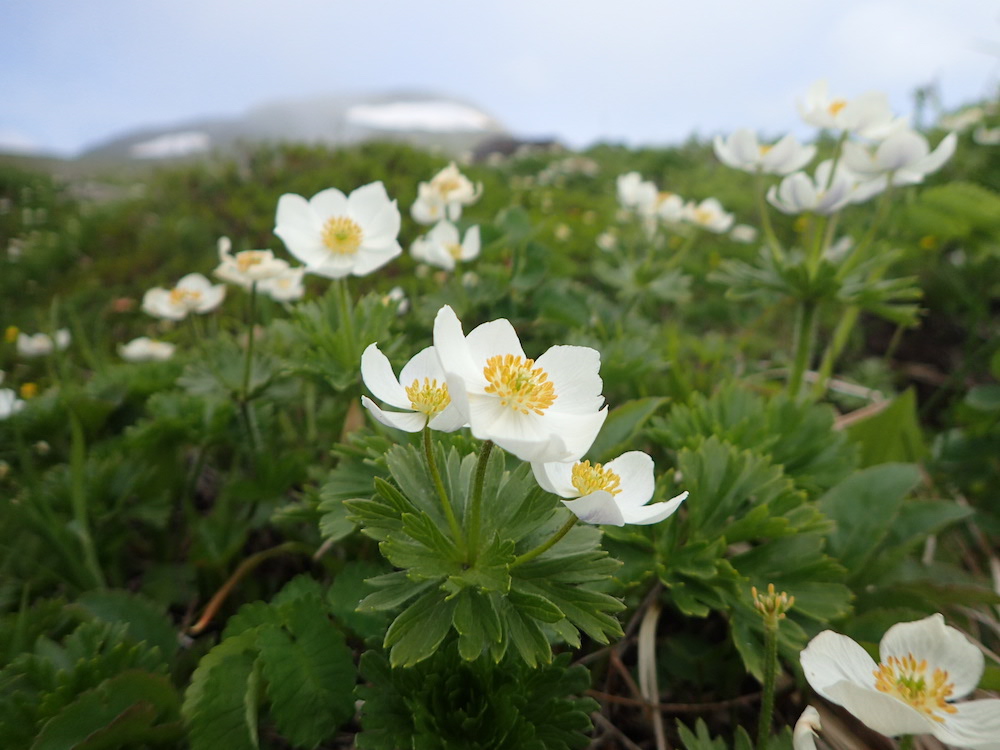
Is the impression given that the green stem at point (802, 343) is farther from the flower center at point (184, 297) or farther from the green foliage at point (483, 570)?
the flower center at point (184, 297)

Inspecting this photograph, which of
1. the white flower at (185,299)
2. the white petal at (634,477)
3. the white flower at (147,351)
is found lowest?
the white flower at (147,351)

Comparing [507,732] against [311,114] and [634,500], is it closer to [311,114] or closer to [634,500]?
[634,500]

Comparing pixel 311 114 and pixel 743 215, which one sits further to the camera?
pixel 311 114

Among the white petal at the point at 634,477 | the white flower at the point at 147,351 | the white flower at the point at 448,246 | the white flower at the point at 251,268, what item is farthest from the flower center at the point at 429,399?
the white flower at the point at 147,351

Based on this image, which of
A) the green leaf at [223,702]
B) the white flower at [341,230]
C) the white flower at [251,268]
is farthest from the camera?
the white flower at [251,268]

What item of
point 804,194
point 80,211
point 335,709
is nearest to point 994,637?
point 804,194

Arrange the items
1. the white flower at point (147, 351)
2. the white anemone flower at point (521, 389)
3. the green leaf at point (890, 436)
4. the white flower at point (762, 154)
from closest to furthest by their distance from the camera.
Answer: the white anemone flower at point (521, 389) < the white flower at point (762, 154) < the green leaf at point (890, 436) < the white flower at point (147, 351)

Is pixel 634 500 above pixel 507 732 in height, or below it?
above
